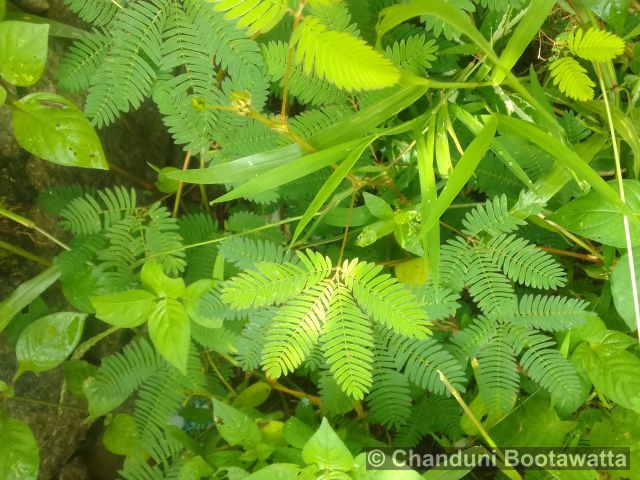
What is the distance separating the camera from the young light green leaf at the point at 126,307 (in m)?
1.30

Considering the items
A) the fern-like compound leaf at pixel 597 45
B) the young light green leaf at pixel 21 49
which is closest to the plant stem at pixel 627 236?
the fern-like compound leaf at pixel 597 45

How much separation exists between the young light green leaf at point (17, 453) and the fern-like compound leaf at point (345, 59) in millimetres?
1314

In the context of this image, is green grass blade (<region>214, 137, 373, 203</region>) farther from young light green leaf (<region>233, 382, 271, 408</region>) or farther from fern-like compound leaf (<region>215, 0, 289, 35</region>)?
young light green leaf (<region>233, 382, 271, 408</region>)

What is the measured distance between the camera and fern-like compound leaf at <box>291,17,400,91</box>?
0.88 metres

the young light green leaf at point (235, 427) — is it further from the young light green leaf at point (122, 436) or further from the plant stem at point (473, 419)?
the plant stem at point (473, 419)

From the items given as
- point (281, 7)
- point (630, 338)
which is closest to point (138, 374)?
point (281, 7)

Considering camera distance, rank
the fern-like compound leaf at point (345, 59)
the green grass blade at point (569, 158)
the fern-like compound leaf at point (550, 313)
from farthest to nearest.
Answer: the fern-like compound leaf at point (550, 313), the green grass blade at point (569, 158), the fern-like compound leaf at point (345, 59)

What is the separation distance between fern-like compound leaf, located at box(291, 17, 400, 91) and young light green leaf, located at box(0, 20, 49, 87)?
70cm

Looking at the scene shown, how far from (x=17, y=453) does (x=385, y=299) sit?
3.72ft

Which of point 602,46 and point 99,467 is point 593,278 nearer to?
point 602,46

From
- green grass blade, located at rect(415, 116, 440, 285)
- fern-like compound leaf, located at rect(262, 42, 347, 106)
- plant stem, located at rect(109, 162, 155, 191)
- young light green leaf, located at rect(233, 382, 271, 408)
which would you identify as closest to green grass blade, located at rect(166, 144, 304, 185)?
fern-like compound leaf, located at rect(262, 42, 347, 106)

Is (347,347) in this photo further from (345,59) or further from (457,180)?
(345,59)

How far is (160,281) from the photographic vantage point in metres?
1.32

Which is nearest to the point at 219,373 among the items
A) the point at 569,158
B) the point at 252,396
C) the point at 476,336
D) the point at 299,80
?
the point at 252,396
